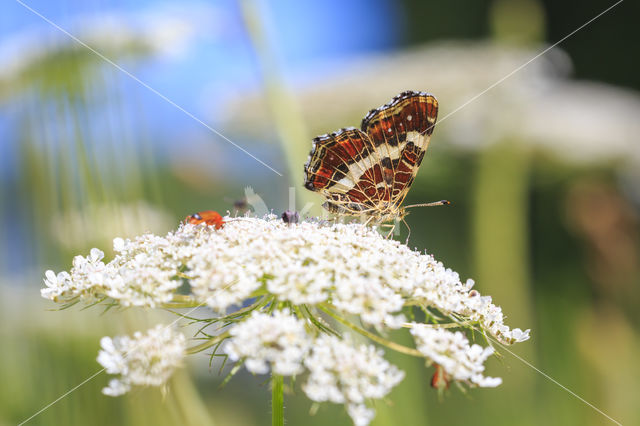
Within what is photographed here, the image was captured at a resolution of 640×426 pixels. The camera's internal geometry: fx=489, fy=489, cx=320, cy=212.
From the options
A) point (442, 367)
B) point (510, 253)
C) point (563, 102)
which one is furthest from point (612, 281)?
point (442, 367)

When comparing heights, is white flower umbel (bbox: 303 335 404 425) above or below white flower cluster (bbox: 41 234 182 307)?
below

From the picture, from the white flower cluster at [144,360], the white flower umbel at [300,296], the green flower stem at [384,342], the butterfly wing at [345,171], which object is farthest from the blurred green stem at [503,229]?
the white flower cluster at [144,360]

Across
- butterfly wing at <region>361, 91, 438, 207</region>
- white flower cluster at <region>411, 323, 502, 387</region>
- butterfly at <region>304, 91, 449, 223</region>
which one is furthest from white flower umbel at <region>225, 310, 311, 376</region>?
butterfly wing at <region>361, 91, 438, 207</region>

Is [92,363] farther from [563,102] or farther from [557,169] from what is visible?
[563,102]

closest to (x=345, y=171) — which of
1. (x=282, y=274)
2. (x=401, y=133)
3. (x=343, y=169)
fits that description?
(x=343, y=169)

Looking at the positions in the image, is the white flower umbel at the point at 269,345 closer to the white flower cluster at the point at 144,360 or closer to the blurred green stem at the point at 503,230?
A: the white flower cluster at the point at 144,360

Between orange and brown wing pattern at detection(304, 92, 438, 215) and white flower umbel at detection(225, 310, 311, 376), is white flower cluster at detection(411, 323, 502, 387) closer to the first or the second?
white flower umbel at detection(225, 310, 311, 376)

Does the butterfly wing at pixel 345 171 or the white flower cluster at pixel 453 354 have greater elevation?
the butterfly wing at pixel 345 171
